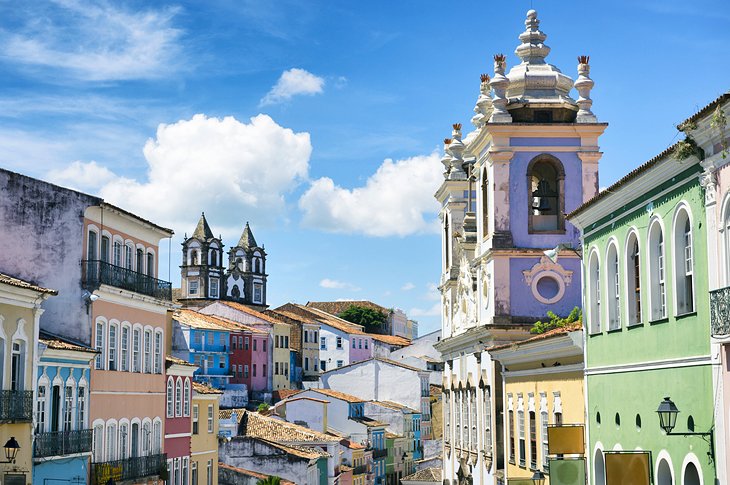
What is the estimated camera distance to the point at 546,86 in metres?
41.2

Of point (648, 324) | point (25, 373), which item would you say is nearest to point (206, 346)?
point (25, 373)

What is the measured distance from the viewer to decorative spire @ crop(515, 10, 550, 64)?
4238 centimetres

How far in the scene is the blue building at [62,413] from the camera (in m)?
32.2

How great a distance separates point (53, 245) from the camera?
3662 centimetres

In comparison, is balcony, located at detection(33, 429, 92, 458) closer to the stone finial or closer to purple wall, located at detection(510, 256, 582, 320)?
purple wall, located at detection(510, 256, 582, 320)

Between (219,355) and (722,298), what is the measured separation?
90849 millimetres

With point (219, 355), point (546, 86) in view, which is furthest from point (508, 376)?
point (219, 355)

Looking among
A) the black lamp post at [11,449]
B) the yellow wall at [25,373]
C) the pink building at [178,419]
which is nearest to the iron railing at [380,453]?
the pink building at [178,419]

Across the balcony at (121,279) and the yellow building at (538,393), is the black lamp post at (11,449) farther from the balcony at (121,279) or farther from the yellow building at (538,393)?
the yellow building at (538,393)

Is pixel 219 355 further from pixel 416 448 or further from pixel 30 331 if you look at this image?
pixel 30 331

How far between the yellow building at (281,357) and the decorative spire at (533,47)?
248 ft

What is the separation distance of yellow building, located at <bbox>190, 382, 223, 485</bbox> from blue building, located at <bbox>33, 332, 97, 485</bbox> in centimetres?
1271

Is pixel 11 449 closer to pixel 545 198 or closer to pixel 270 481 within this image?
pixel 545 198

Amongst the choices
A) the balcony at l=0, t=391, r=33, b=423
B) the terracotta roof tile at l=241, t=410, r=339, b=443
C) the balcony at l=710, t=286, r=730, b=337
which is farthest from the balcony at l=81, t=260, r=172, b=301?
the terracotta roof tile at l=241, t=410, r=339, b=443
